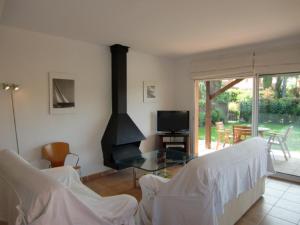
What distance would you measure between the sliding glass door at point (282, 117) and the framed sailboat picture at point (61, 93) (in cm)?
344

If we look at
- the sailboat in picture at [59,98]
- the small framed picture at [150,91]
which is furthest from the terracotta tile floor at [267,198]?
the small framed picture at [150,91]

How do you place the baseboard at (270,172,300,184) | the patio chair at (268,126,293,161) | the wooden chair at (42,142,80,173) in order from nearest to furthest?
the wooden chair at (42,142,80,173)
the baseboard at (270,172,300,184)
the patio chair at (268,126,293,161)

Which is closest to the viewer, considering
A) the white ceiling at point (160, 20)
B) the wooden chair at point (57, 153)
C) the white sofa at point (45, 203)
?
the white sofa at point (45, 203)

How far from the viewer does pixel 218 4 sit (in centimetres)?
234

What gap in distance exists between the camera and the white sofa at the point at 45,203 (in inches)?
53.4

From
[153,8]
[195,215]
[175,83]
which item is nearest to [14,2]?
[153,8]

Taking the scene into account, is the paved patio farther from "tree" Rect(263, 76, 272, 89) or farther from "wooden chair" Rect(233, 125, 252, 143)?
"tree" Rect(263, 76, 272, 89)

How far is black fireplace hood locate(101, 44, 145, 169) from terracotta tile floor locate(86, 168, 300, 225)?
15.0 inches

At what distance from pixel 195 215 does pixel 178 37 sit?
2.74 meters

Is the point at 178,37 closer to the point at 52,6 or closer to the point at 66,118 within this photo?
the point at 52,6

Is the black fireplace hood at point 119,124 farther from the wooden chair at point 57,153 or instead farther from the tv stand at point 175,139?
the tv stand at point 175,139

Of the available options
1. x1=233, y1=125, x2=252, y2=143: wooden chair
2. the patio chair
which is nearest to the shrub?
x1=233, y1=125, x2=252, y2=143: wooden chair

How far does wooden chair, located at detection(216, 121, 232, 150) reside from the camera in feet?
16.9

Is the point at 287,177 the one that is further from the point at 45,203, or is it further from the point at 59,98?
the point at 59,98
